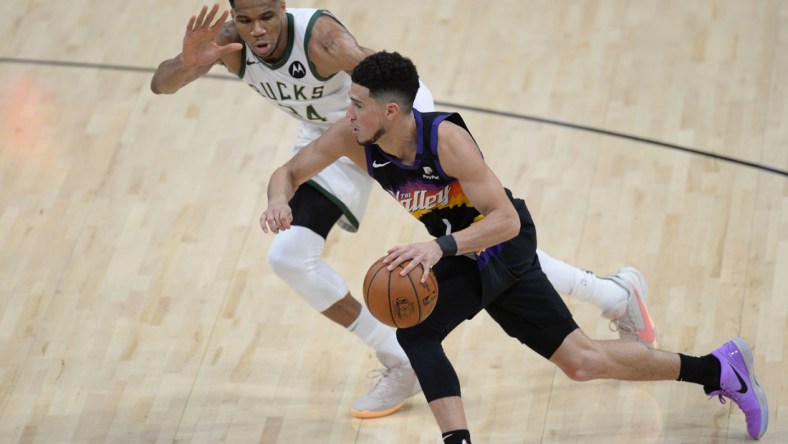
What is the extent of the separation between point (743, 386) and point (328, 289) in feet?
6.12

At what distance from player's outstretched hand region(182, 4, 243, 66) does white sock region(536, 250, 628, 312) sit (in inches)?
66.9

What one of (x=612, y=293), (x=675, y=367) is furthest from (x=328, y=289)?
(x=675, y=367)

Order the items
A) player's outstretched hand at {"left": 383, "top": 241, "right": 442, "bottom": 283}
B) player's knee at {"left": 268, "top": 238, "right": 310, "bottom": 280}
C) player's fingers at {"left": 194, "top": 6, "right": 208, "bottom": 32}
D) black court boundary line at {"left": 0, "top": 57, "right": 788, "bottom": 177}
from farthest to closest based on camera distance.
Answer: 1. black court boundary line at {"left": 0, "top": 57, "right": 788, "bottom": 177}
2. player's knee at {"left": 268, "top": 238, "right": 310, "bottom": 280}
3. player's fingers at {"left": 194, "top": 6, "right": 208, "bottom": 32}
4. player's outstretched hand at {"left": 383, "top": 241, "right": 442, "bottom": 283}

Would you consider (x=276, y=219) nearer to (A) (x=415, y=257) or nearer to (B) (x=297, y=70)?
(A) (x=415, y=257)

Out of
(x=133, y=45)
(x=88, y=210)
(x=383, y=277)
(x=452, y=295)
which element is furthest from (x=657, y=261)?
(x=133, y=45)

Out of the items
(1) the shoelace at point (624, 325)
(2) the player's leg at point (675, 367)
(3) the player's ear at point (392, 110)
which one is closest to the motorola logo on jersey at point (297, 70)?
(3) the player's ear at point (392, 110)

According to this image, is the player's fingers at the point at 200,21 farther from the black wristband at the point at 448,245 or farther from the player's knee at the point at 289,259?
the black wristband at the point at 448,245

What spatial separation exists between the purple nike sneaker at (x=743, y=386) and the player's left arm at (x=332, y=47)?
2.00 m

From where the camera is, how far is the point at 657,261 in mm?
6387

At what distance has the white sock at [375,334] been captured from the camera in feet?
18.7

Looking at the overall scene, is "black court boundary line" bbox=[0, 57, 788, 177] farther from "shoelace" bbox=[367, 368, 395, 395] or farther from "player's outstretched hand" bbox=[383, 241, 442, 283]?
"player's outstretched hand" bbox=[383, 241, 442, 283]

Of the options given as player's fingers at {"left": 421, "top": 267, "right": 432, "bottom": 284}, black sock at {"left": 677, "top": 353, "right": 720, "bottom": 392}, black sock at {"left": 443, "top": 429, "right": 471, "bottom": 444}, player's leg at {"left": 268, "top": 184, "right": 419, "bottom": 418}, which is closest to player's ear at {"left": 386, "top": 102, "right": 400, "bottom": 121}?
player's fingers at {"left": 421, "top": 267, "right": 432, "bottom": 284}

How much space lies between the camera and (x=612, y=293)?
18.7 ft

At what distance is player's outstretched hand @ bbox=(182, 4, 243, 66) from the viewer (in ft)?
17.0
